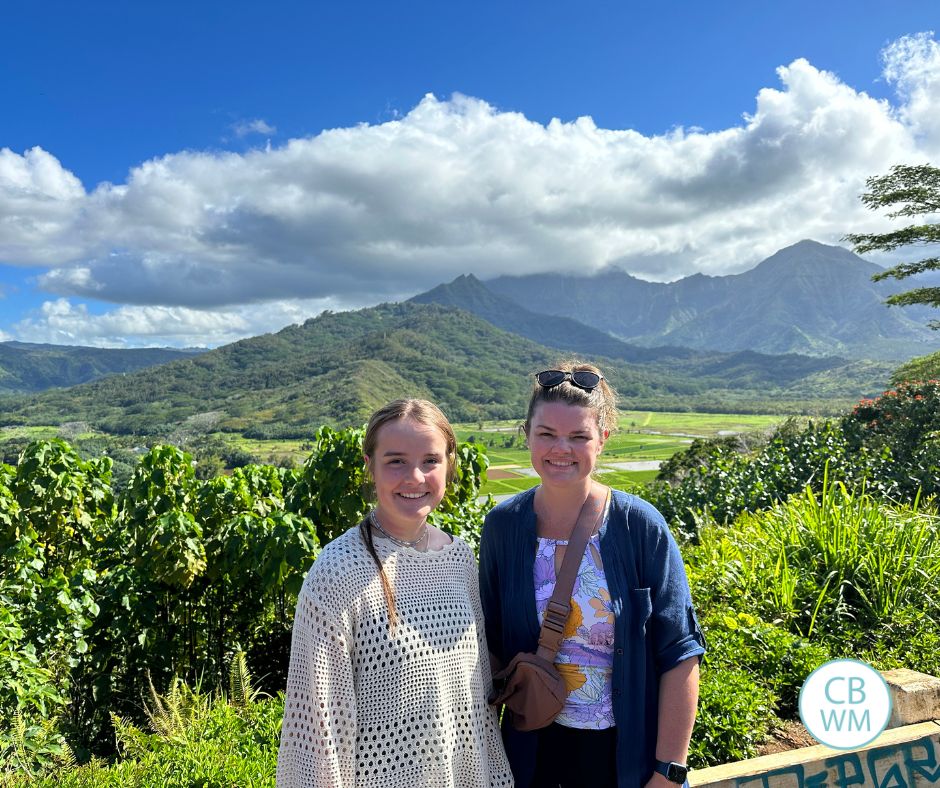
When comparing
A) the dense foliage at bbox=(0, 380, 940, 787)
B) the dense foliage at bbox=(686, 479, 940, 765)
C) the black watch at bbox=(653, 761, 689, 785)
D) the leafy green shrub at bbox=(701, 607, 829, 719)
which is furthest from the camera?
the dense foliage at bbox=(0, 380, 940, 787)

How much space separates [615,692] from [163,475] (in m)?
4.05

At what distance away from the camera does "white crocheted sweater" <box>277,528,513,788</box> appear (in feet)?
4.78

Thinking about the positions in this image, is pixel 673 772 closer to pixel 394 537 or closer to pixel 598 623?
pixel 598 623

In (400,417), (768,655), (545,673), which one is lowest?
(768,655)

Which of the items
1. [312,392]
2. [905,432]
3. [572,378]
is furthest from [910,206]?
[312,392]

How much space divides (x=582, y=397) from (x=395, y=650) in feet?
2.79

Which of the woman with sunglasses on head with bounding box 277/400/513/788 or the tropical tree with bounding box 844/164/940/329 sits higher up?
the tropical tree with bounding box 844/164/940/329

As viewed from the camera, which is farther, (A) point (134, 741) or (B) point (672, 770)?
(A) point (134, 741)

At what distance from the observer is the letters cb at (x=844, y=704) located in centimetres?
278

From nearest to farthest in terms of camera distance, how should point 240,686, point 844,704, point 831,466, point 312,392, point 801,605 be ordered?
1. point 844,704
2. point 240,686
3. point 801,605
4. point 831,466
5. point 312,392

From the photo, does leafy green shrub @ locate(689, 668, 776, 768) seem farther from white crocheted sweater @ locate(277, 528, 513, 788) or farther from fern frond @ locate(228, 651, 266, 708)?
fern frond @ locate(228, 651, 266, 708)

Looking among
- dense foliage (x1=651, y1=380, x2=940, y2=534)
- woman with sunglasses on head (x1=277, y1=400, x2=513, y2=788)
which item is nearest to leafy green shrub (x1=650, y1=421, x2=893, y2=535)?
dense foliage (x1=651, y1=380, x2=940, y2=534)

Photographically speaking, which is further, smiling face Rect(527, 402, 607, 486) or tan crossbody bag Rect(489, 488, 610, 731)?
smiling face Rect(527, 402, 607, 486)

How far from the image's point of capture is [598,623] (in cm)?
179
